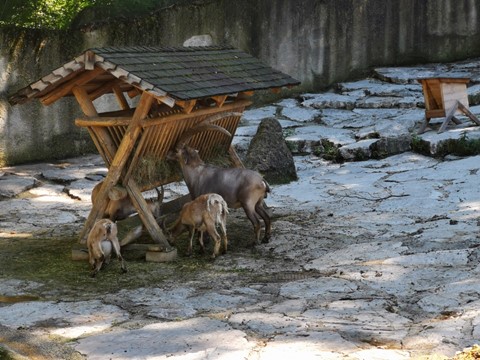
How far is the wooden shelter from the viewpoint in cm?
802

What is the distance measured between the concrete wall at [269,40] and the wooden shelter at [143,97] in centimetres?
428

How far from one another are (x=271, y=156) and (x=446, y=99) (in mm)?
3107

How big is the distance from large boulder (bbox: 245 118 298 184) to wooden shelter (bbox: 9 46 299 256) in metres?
2.17

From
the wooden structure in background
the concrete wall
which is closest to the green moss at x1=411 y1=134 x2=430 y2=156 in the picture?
the wooden structure in background

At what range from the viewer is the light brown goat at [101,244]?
25.8 ft

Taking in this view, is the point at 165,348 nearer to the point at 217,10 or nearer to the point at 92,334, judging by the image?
the point at 92,334

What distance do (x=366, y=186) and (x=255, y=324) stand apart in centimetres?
539

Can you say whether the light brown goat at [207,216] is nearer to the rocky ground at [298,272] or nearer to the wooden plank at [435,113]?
the rocky ground at [298,272]

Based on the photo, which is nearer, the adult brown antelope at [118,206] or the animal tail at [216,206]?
the animal tail at [216,206]

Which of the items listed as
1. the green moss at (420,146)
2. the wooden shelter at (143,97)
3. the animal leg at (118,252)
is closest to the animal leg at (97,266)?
the animal leg at (118,252)

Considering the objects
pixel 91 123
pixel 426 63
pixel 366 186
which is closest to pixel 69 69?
pixel 91 123

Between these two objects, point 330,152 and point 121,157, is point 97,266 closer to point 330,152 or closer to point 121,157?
point 121,157

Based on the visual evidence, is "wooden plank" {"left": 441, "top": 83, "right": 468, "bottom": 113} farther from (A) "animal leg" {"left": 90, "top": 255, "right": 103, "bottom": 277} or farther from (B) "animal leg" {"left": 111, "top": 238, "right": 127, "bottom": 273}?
(A) "animal leg" {"left": 90, "top": 255, "right": 103, "bottom": 277}

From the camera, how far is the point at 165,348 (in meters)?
5.75
